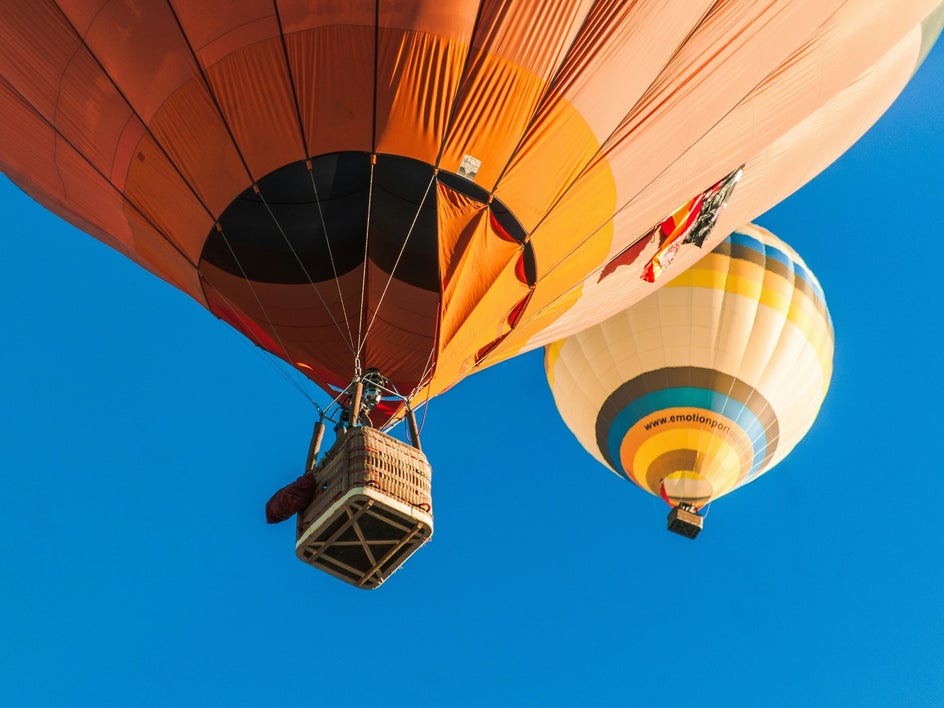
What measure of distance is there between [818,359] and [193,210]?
8.22 meters

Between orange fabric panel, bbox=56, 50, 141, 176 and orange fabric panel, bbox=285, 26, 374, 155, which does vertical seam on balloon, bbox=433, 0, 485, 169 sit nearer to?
orange fabric panel, bbox=285, 26, 374, 155

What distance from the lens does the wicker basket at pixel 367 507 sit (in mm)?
7000

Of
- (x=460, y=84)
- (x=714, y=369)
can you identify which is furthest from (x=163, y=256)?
(x=714, y=369)

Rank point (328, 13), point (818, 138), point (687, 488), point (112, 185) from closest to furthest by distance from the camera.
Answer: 1. point (328, 13)
2. point (112, 185)
3. point (818, 138)
4. point (687, 488)

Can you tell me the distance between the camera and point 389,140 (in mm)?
7418

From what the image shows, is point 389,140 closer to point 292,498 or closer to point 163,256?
point 163,256

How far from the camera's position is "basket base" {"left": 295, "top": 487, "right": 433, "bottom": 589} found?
6.99m

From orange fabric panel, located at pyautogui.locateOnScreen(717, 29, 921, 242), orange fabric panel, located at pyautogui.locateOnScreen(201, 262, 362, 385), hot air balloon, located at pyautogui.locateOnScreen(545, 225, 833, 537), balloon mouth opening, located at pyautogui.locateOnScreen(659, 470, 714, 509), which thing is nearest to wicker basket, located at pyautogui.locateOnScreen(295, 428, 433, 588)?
orange fabric panel, located at pyautogui.locateOnScreen(201, 262, 362, 385)

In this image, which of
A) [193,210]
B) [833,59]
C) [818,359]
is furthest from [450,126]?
[818,359]

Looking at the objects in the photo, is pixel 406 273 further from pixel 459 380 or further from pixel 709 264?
pixel 709 264

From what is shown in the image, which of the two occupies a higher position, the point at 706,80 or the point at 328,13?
the point at 706,80

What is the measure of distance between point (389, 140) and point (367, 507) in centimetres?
213

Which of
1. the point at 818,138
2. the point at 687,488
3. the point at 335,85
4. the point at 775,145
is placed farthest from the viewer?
the point at 687,488

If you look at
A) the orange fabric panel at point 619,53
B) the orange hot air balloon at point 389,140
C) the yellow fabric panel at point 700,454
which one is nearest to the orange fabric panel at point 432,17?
the orange hot air balloon at point 389,140
